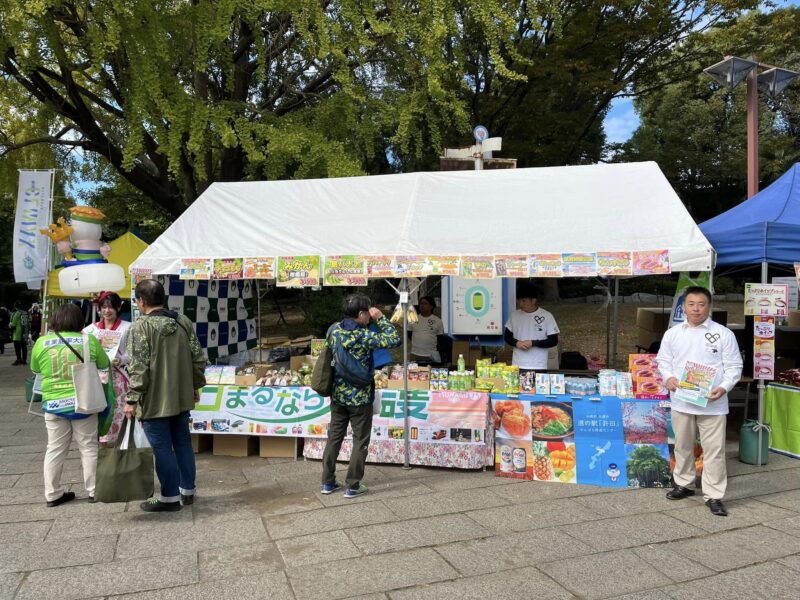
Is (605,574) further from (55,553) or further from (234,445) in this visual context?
(234,445)

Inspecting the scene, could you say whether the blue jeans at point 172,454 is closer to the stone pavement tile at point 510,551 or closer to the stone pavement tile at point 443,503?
the stone pavement tile at point 443,503

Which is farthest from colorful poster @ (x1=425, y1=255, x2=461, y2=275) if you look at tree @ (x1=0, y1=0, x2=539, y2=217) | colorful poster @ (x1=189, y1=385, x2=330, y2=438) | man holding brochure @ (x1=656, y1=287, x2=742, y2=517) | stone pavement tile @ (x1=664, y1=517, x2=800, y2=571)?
tree @ (x1=0, y1=0, x2=539, y2=217)

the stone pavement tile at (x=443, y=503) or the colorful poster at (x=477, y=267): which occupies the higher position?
the colorful poster at (x=477, y=267)

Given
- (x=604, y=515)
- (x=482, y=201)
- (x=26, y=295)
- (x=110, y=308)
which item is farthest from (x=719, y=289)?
(x=26, y=295)

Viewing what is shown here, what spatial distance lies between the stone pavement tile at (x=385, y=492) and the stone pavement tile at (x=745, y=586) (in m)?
2.11

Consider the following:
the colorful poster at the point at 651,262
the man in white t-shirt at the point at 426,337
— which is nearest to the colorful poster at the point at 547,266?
the colorful poster at the point at 651,262

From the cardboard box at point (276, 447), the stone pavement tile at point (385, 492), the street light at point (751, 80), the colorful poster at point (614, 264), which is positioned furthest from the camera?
the street light at point (751, 80)

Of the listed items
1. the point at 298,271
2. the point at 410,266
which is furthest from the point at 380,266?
the point at 298,271

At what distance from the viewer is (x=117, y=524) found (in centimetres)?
408

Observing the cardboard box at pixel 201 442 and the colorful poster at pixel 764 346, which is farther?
the cardboard box at pixel 201 442

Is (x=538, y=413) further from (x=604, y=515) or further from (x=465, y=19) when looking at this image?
(x=465, y=19)

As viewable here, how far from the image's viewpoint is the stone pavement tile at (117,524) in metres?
3.94

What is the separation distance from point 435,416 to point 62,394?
3095 mm

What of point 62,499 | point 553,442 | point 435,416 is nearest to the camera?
point 62,499
